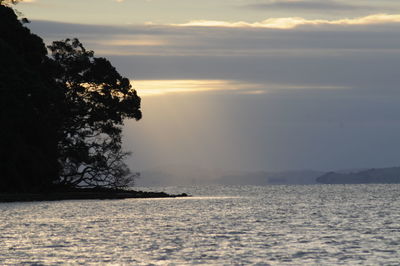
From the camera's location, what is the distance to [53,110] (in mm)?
96750

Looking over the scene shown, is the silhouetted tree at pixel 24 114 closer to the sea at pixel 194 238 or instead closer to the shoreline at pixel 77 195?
the shoreline at pixel 77 195

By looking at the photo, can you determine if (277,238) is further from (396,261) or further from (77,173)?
(77,173)

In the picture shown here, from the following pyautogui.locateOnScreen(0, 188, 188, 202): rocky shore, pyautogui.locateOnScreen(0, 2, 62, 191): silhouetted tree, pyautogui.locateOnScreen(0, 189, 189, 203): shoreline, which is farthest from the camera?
pyautogui.locateOnScreen(0, 188, 188, 202): rocky shore

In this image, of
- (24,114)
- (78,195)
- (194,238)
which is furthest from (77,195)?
(194,238)

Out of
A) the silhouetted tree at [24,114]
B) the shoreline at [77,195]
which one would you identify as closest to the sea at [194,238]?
the shoreline at [77,195]

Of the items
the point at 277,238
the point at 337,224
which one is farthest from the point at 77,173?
the point at 277,238

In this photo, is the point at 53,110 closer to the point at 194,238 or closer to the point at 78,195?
Answer: the point at 78,195

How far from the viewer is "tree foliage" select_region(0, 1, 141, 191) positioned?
85.2 m

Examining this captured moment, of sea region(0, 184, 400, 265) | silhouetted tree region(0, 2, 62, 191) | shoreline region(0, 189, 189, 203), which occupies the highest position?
silhouetted tree region(0, 2, 62, 191)

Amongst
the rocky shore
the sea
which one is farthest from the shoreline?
the sea

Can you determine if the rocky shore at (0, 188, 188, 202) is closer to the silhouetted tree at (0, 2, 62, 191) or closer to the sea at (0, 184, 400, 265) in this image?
the silhouetted tree at (0, 2, 62, 191)

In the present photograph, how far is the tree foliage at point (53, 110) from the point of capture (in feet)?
280

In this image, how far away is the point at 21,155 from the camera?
88000mm

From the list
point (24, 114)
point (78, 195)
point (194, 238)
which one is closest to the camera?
point (194, 238)
